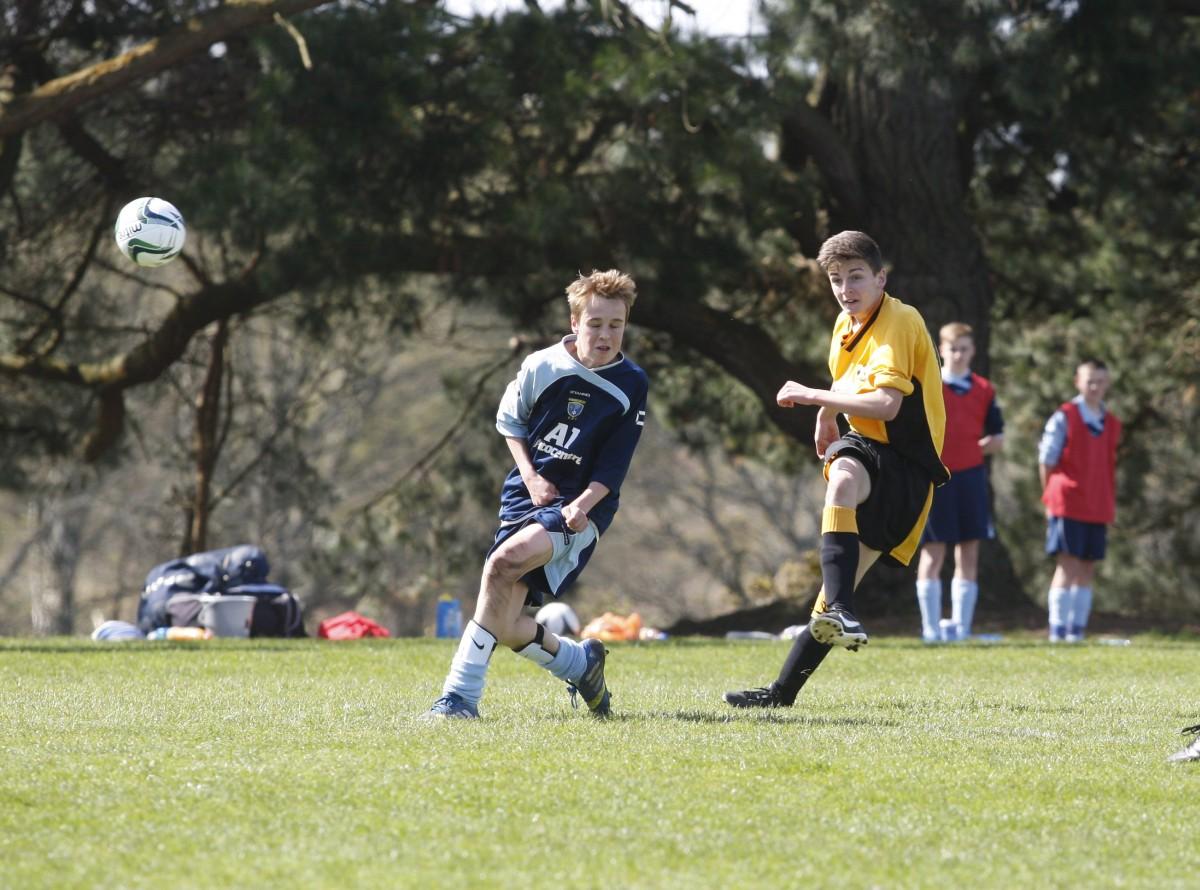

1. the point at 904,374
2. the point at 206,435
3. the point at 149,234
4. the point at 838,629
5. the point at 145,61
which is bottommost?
the point at 838,629

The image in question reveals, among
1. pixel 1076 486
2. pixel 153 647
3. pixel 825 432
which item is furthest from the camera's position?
pixel 1076 486

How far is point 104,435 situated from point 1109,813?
12875mm

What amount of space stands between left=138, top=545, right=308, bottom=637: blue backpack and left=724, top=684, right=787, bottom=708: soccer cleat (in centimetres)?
568

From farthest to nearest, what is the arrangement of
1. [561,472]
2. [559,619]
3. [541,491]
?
[559,619], [561,472], [541,491]

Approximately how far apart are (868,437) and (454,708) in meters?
1.84

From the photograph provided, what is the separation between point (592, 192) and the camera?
1283 cm

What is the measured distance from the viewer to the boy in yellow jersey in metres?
5.89

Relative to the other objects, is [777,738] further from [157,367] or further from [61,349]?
[61,349]

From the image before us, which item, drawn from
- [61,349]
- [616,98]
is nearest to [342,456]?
[61,349]

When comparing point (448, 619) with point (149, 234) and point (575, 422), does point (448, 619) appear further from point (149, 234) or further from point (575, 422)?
point (575, 422)

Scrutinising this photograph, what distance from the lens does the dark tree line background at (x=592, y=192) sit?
12055 millimetres

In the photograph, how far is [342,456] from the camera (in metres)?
28.6

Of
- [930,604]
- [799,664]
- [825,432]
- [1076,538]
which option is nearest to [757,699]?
[799,664]

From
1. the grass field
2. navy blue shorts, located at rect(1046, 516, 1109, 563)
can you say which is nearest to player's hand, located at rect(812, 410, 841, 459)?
the grass field
